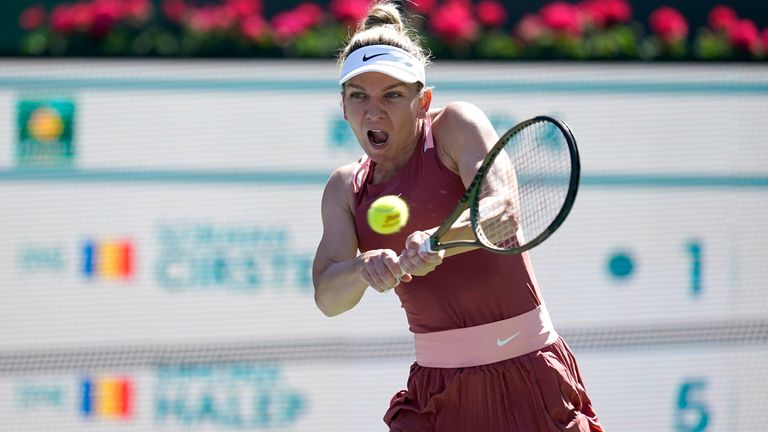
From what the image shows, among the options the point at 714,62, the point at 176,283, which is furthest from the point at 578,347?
the point at 176,283

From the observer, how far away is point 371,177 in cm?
260

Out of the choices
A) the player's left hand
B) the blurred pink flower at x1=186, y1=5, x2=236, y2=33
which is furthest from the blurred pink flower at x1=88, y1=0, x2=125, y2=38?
the player's left hand

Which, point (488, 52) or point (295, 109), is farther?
point (488, 52)

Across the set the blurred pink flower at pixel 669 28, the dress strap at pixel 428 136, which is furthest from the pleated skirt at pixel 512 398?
the blurred pink flower at pixel 669 28

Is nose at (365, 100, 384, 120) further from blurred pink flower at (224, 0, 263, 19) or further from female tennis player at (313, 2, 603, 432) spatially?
blurred pink flower at (224, 0, 263, 19)

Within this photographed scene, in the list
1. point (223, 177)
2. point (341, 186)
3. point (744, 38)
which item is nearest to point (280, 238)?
point (223, 177)

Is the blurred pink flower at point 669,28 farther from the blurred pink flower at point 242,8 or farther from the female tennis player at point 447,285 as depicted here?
the female tennis player at point 447,285

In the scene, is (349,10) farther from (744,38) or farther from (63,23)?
(744,38)

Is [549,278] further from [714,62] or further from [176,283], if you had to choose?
[176,283]

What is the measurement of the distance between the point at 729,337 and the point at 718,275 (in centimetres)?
28

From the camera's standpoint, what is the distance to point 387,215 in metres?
2.31

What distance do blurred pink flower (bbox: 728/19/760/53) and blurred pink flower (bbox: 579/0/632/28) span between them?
0.53 meters

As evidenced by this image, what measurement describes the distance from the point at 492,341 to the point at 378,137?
1.88 ft

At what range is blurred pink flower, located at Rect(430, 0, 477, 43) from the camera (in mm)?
4672
